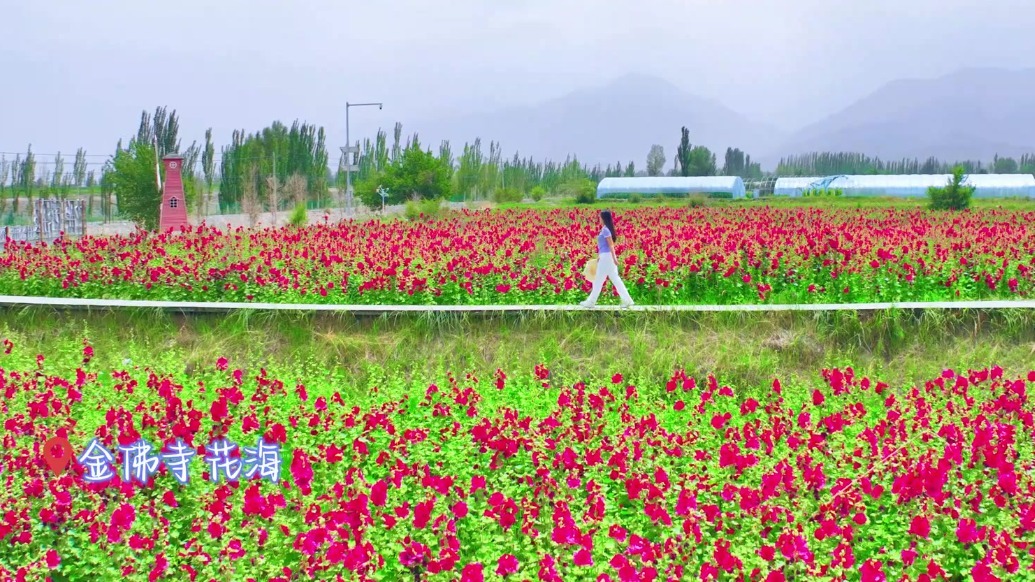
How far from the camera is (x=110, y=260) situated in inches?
423

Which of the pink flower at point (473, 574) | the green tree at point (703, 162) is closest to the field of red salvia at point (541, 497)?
the pink flower at point (473, 574)

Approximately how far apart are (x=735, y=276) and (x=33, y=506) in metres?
6.75

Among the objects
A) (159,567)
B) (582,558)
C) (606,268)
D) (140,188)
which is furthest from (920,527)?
(140,188)

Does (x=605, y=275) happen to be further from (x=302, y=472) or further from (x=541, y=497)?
(x=302, y=472)

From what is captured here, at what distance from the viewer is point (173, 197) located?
18422 millimetres

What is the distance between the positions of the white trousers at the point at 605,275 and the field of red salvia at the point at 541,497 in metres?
2.49

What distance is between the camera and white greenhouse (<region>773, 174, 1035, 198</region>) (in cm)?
4428

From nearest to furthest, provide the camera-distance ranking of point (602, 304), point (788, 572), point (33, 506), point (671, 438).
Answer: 1. point (788, 572)
2. point (33, 506)
3. point (671, 438)
4. point (602, 304)

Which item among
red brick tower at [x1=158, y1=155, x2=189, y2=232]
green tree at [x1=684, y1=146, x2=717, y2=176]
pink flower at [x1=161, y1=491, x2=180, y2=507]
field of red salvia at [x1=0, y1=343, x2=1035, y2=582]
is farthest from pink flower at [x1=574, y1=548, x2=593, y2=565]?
green tree at [x1=684, y1=146, x2=717, y2=176]

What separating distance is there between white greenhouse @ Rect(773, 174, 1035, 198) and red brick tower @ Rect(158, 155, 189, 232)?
33.5 m

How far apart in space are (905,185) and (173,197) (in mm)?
40281

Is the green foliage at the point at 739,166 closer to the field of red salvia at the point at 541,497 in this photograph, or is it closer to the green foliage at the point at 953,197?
the green foliage at the point at 953,197

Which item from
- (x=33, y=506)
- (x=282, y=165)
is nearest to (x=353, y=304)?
(x=33, y=506)

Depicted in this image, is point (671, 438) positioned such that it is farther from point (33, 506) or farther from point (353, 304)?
point (353, 304)
